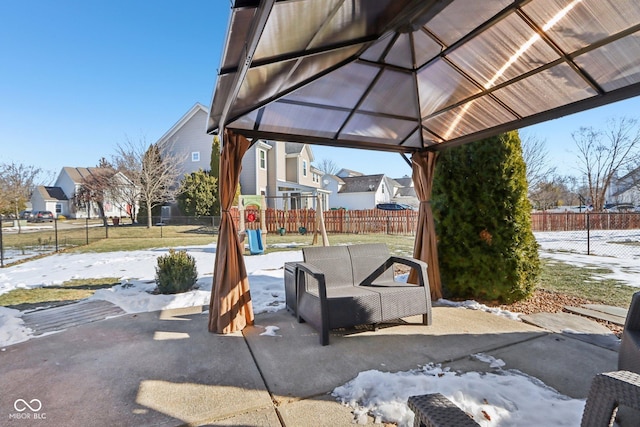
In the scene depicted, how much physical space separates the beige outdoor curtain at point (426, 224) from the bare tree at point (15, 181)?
21.9 m

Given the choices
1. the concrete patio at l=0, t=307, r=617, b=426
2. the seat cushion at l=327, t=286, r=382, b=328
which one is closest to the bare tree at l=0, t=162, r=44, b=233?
the concrete patio at l=0, t=307, r=617, b=426

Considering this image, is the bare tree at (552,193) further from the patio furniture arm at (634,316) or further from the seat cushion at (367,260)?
the patio furniture arm at (634,316)

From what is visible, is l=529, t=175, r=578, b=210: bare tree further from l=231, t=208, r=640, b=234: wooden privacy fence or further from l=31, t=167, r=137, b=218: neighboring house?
l=31, t=167, r=137, b=218: neighboring house

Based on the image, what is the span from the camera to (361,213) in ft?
49.3

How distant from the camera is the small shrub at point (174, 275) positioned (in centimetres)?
482

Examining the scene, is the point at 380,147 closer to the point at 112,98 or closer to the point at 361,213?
the point at 361,213

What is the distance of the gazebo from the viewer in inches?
90.0

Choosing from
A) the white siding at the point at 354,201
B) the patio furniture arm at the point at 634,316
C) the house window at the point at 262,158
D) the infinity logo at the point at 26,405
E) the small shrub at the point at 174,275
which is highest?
the house window at the point at 262,158

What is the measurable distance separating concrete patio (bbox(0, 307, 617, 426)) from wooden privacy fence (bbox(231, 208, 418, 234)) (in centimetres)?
1115

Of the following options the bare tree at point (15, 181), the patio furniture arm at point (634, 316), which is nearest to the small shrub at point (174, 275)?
the patio furniture arm at point (634, 316)

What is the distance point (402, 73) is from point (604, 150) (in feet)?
79.8

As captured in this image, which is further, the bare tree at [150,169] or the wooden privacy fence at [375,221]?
the bare tree at [150,169]

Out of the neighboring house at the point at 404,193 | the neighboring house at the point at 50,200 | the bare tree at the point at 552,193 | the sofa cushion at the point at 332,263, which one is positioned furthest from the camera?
the neighboring house at the point at 404,193

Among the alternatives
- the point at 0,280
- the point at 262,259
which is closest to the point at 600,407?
the point at 262,259
